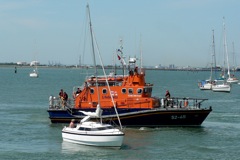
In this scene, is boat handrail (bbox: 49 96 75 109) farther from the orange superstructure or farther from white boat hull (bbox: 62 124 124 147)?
white boat hull (bbox: 62 124 124 147)

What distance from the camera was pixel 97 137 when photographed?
95.5 feet

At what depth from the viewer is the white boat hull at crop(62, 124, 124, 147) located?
94.2ft

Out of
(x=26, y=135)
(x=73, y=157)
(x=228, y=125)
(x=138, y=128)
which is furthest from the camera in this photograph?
(x=228, y=125)

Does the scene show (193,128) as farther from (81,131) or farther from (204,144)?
(81,131)

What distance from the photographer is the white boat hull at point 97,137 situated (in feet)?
94.2

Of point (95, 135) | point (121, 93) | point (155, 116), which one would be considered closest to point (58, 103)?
point (121, 93)

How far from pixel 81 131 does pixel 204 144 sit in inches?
291

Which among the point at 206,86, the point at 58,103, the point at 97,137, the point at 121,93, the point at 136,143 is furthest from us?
the point at 206,86

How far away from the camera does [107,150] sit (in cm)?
2891

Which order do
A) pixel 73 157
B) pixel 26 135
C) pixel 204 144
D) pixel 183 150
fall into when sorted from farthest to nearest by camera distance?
pixel 26 135 → pixel 204 144 → pixel 183 150 → pixel 73 157

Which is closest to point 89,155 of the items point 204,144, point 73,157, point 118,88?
point 73,157

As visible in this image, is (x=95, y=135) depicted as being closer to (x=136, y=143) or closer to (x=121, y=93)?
(x=136, y=143)

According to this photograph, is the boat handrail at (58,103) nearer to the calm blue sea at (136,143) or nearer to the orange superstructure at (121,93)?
the orange superstructure at (121,93)

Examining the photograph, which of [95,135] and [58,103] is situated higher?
[58,103]
